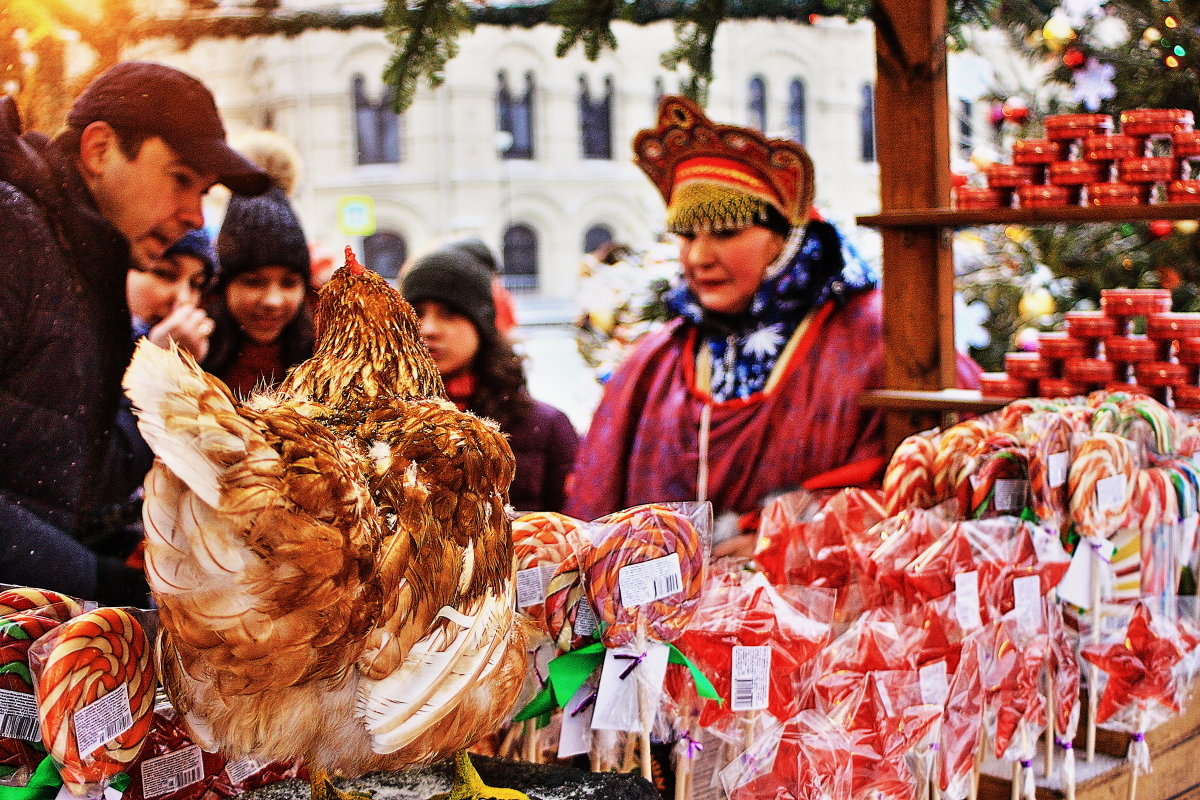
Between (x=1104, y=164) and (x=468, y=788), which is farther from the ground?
(x=1104, y=164)

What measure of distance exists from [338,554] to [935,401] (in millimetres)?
2072

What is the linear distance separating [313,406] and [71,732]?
44 centimetres

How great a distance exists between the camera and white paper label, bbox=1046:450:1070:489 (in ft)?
Result: 6.70

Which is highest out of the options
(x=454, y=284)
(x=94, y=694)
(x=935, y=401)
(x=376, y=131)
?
(x=376, y=131)

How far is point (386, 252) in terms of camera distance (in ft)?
17.5

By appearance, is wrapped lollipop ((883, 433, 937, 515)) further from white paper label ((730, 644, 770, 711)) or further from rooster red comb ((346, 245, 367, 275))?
rooster red comb ((346, 245, 367, 275))

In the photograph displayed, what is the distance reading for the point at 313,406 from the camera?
1.41m

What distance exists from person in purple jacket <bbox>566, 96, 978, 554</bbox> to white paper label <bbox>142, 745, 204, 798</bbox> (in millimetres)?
1724

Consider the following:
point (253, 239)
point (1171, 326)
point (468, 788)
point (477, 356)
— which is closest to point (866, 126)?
point (477, 356)

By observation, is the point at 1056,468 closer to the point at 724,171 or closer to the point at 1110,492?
the point at 1110,492

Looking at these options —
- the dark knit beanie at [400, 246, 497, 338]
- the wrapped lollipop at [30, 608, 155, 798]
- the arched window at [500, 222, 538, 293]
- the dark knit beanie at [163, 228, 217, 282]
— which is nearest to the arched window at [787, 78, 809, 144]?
the arched window at [500, 222, 538, 293]

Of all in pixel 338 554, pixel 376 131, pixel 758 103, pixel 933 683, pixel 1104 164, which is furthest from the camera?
pixel 758 103

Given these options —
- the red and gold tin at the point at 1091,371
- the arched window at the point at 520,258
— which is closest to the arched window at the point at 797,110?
the arched window at the point at 520,258

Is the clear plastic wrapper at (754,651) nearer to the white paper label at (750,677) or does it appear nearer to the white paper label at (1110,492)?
the white paper label at (750,677)
